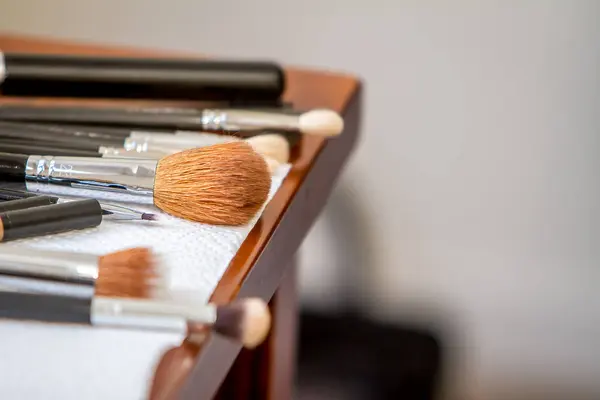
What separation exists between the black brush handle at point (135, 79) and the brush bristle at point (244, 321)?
256 mm

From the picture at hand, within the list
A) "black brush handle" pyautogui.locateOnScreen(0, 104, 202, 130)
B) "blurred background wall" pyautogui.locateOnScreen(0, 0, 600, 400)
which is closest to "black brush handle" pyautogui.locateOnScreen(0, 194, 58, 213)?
"black brush handle" pyautogui.locateOnScreen(0, 104, 202, 130)

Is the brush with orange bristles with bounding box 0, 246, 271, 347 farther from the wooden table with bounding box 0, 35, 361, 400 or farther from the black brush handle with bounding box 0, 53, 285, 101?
the black brush handle with bounding box 0, 53, 285, 101

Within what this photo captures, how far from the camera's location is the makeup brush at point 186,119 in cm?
45

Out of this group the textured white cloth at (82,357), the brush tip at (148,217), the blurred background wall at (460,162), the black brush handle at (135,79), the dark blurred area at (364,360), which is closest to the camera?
the textured white cloth at (82,357)

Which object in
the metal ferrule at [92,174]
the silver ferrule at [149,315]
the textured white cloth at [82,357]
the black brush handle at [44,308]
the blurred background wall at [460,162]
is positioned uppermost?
the metal ferrule at [92,174]

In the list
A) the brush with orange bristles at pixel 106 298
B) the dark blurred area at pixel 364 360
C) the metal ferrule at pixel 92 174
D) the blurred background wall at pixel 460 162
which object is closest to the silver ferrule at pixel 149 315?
the brush with orange bristles at pixel 106 298

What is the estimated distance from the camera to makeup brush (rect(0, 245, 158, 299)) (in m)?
0.29

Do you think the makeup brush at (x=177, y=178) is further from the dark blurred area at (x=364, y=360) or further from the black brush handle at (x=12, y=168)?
the dark blurred area at (x=364, y=360)

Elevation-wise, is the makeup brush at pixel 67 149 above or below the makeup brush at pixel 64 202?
above

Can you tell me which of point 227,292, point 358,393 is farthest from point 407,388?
point 227,292

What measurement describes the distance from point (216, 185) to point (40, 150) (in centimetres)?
10

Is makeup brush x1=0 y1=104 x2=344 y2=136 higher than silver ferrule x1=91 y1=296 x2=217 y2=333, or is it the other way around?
makeup brush x1=0 y1=104 x2=344 y2=136

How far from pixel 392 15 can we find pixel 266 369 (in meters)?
0.66

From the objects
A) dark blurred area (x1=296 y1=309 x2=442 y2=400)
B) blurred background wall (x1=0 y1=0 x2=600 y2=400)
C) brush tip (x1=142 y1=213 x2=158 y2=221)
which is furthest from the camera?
blurred background wall (x1=0 y1=0 x2=600 y2=400)
